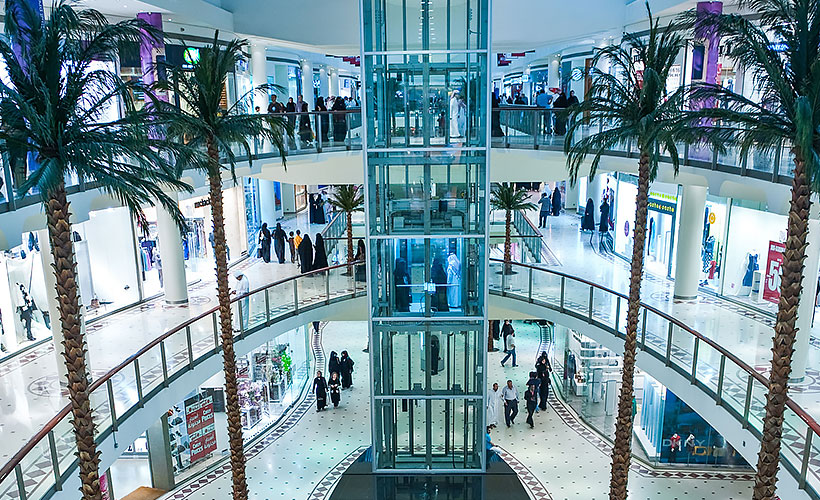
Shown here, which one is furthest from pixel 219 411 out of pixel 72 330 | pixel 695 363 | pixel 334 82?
pixel 334 82

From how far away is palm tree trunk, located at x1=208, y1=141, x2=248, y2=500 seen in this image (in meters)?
11.2

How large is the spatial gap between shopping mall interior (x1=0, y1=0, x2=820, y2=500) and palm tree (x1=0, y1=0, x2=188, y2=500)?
0.11 feet

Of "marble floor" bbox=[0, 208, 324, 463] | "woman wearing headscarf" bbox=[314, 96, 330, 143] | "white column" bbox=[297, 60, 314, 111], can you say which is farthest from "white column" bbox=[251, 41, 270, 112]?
"marble floor" bbox=[0, 208, 324, 463]

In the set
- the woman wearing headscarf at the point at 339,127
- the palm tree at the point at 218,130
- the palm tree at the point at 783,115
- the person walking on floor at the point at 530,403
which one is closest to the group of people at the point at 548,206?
the person walking on floor at the point at 530,403

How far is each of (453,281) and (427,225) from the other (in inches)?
53.5

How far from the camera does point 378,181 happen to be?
13578 millimetres

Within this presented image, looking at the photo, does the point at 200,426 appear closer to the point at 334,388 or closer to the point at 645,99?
the point at 334,388

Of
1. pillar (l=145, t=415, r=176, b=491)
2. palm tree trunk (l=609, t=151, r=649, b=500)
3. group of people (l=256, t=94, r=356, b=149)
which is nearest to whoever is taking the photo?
palm tree trunk (l=609, t=151, r=649, b=500)

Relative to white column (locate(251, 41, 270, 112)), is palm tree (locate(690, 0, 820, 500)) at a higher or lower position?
lower

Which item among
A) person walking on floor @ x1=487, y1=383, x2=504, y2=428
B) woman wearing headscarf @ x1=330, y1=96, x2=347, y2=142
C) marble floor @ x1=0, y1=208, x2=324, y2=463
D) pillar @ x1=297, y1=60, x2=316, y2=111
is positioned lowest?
person walking on floor @ x1=487, y1=383, x2=504, y2=428

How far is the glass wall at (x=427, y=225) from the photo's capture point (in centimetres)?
1298

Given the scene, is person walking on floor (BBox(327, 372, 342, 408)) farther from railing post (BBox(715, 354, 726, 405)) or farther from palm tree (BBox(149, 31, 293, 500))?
railing post (BBox(715, 354, 726, 405))

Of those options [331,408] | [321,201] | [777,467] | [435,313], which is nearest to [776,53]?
[777,467]

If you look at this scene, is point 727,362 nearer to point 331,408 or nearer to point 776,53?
point 776,53
